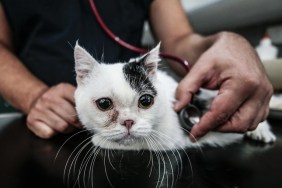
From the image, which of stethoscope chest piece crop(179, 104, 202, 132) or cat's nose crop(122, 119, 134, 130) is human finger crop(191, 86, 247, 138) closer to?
stethoscope chest piece crop(179, 104, 202, 132)

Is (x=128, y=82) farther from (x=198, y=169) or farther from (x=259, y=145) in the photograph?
(x=259, y=145)

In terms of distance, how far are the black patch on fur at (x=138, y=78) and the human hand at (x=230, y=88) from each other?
78mm

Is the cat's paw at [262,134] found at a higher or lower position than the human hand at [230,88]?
lower

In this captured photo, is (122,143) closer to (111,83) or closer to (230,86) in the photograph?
(111,83)

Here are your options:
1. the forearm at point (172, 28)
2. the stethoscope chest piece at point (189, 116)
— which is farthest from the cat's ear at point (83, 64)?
the forearm at point (172, 28)

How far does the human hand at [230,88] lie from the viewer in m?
0.62

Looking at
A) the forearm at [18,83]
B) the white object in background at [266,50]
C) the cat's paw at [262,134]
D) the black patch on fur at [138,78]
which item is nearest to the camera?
the black patch on fur at [138,78]

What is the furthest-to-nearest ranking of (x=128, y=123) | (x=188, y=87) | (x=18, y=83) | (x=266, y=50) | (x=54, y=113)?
(x=266, y=50) < (x=18, y=83) < (x=54, y=113) < (x=188, y=87) < (x=128, y=123)

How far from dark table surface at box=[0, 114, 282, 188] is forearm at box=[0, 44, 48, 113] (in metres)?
0.18

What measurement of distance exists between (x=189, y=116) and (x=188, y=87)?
0.08 m

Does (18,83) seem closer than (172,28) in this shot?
Yes

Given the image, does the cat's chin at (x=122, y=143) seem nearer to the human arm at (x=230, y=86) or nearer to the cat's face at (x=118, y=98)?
the cat's face at (x=118, y=98)

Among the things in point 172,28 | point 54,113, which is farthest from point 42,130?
point 172,28

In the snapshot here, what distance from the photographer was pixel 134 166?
21.3 inches
